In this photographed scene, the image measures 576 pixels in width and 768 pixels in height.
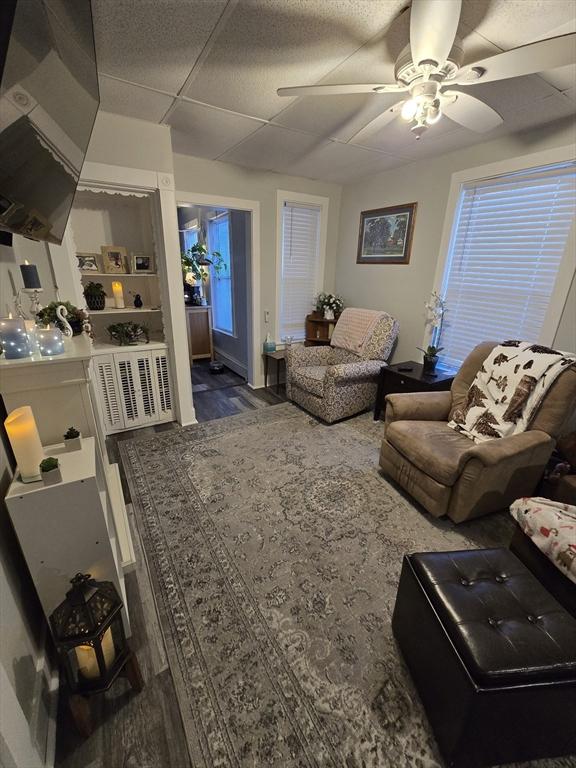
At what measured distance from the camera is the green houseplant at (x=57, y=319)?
1428mm

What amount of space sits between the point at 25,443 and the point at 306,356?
2.81m

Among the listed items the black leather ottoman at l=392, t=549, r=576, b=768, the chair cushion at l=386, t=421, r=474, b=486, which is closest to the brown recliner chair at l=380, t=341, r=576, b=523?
the chair cushion at l=386, t=421, r=474, b=486

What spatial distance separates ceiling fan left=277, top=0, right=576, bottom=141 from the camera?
106cm

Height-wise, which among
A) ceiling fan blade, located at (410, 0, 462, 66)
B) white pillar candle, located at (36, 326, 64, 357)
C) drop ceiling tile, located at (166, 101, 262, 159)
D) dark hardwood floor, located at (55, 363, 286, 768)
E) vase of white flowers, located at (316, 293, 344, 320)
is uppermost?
drop ceiling tile, located at (166, 101, 262, 159)

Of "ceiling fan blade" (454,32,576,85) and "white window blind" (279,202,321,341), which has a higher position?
"ceiling fan blade" (454,32,576,85)

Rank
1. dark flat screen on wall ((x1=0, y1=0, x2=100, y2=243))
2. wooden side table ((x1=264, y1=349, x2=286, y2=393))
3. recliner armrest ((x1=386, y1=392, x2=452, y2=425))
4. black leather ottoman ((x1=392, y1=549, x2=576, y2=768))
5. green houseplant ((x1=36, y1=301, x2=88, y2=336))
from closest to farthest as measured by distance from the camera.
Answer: dark flat screen on wall ((x1=0, y1=0, x2=100, y2=243)) < black leather ottoman ((x1=392, y1=549, x2=576, y2=768)) < green houseplant ((x1=36, y1=301, x2=88, y2=336)) < recliner armrest ((x1=386, y1=392, x2=452, y2=425)) < wooden side table ((x1=264, y1=349, x2=286, y2=393))

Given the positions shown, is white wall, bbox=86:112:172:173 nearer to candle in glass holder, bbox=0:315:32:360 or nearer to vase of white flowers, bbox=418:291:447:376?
candle in glass holder, bbox=0:315:32:360

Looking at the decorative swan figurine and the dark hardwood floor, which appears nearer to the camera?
the dark hardwood floor

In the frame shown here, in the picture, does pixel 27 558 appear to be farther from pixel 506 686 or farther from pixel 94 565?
pixel 506 686

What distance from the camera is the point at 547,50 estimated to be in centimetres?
109

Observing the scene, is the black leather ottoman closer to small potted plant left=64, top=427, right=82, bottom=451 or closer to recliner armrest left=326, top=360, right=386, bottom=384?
small potted plant left=64, top=427, right=82, bottom=451

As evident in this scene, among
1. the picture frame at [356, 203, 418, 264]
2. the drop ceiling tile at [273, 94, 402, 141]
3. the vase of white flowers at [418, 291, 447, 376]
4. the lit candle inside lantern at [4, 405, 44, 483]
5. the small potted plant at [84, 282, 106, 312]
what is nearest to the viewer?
the lit candle inside lantern at [4, 405, 44, 483]

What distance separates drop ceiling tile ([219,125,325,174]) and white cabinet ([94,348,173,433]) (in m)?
1.89

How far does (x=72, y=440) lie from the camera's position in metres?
1.22
